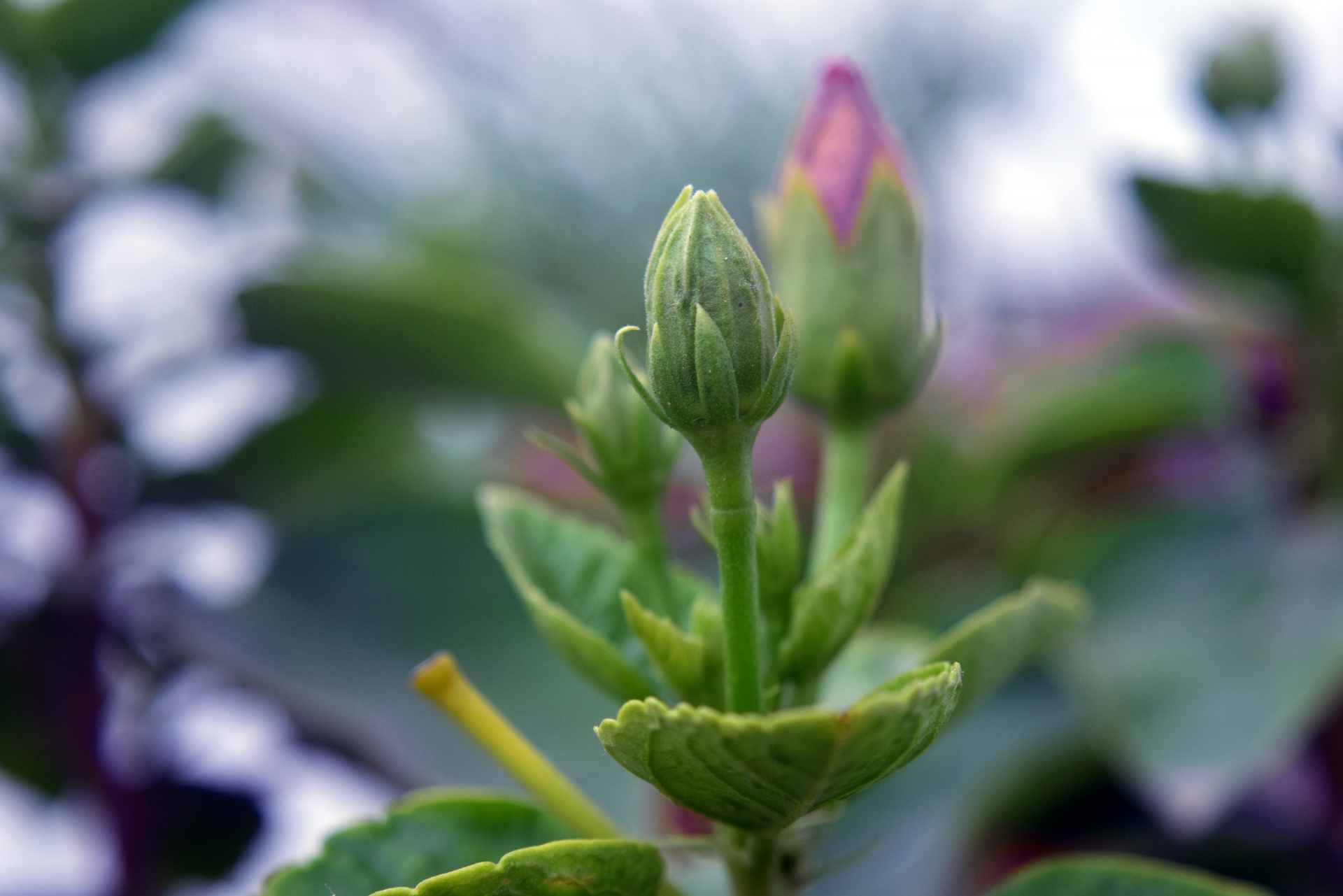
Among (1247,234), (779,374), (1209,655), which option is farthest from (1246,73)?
(779,374)

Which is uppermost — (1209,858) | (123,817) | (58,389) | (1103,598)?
(58,389)

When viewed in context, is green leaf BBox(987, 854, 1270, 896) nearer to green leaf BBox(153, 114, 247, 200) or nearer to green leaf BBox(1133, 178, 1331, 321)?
green leaf BBox(1133, 178, 1331, 321)

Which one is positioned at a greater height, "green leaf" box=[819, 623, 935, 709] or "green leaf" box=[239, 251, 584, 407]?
"green leaf" box=[239, 251, 584, 407]

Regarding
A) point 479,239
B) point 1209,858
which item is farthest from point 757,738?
point 479,239

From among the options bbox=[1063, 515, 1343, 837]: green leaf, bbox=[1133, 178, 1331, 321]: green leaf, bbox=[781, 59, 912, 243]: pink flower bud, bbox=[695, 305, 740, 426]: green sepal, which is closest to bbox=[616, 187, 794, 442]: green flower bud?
bbox=[695, 305, 740, 426]: green sepal

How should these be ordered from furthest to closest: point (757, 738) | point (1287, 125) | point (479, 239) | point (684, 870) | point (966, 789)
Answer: point (479, 239)
point (1287, 125)
point (966, 789)
point (684, 870)
point (757, 738)

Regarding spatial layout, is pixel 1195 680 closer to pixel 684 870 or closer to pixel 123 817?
pixel 684 870

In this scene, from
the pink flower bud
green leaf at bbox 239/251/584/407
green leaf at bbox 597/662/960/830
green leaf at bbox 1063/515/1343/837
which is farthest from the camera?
green leaf at bbox 239/251/584/407
